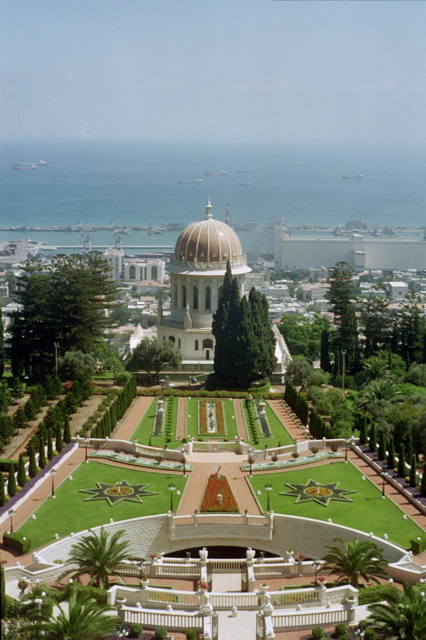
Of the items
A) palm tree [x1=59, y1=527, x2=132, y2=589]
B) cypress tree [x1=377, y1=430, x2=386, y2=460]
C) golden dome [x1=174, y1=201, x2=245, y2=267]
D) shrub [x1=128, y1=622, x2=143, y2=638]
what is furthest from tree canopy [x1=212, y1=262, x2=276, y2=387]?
shrub [x1=128, y1=622, x2=143, y2=638]

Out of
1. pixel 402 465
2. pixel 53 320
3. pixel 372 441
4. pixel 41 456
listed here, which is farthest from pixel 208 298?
pixel 402 465

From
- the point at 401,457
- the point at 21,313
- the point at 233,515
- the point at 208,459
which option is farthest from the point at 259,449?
the point at 21,313

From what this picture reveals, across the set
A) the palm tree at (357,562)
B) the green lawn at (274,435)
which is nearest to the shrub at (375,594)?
the palm tree at (357,562)

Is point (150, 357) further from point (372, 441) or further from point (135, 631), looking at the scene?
point (135, 631)

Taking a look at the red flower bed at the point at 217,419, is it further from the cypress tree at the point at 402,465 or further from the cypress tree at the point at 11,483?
the cypress tree at the point at 11,483

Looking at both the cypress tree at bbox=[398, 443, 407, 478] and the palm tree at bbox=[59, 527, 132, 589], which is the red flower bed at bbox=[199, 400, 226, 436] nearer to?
the cypress tree at bbox=[398, 443, 407, 478]

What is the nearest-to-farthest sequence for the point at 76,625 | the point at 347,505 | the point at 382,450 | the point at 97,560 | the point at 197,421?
1. the point at 76,625
2. the point at 97,560
3. the point at 347,505
4. the point at 382,450
5. the point at 197,421

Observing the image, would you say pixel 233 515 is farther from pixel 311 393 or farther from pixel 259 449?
pixel 311 393
